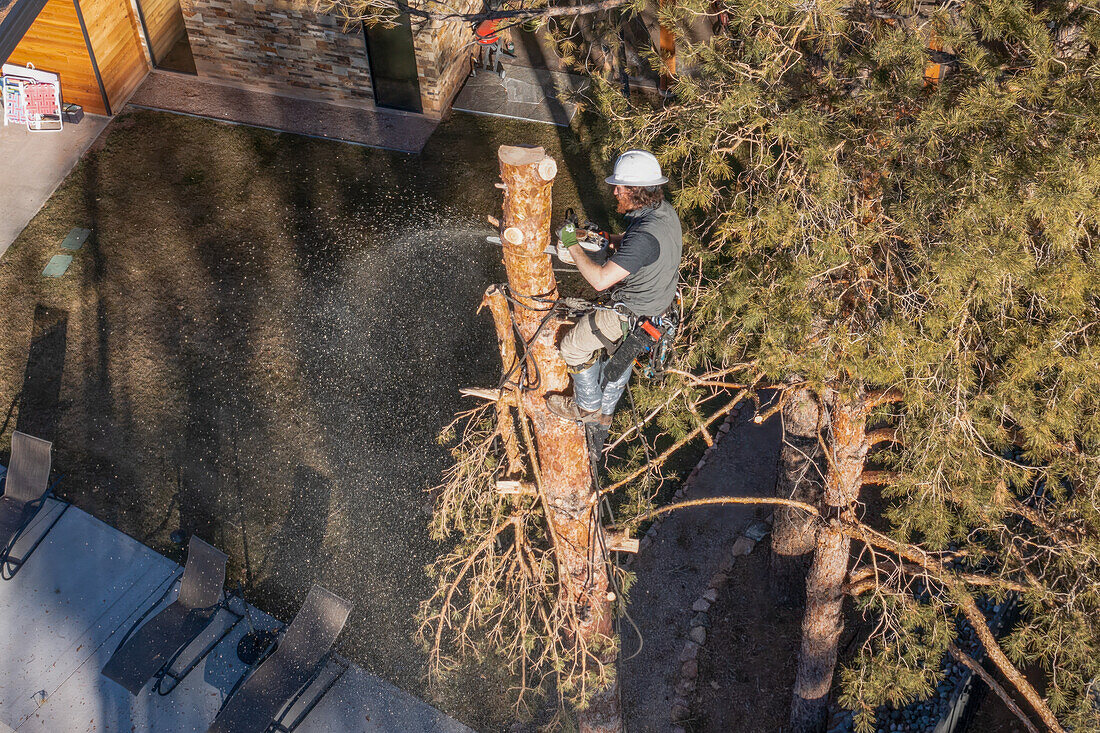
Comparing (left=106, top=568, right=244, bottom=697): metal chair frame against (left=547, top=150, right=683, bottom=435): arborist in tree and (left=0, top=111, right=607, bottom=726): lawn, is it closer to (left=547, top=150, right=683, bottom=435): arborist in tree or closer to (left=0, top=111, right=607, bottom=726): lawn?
(left=0, top=111, right=607, bottom=726): lawn

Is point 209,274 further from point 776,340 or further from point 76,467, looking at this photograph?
point 776,340

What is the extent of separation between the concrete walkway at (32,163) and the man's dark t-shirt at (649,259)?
28.4 feet

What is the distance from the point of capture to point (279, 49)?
1215 cm

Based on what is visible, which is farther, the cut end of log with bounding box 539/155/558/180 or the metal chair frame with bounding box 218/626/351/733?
the metal chair frame with bounding box 218/626/351/733

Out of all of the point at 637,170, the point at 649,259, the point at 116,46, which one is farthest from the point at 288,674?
the point at 116,46

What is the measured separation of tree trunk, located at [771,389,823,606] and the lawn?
2988 mm

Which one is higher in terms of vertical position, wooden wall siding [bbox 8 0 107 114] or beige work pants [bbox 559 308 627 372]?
beige work pants [bbox 559 308 627 372]

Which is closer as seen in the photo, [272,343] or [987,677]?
[987,677]

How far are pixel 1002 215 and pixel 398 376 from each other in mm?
6429

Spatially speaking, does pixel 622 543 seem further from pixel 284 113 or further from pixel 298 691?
pixel 284 113

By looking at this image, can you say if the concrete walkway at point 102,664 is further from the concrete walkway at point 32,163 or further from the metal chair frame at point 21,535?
the concrete walkway at point 32,163

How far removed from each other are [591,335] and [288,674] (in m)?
4.14

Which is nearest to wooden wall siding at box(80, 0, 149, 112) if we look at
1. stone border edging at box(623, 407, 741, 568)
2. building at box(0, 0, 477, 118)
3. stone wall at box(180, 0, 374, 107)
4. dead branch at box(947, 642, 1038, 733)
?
building at box(0, 0, 477, 118)

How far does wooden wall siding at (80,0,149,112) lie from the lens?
11.6m
